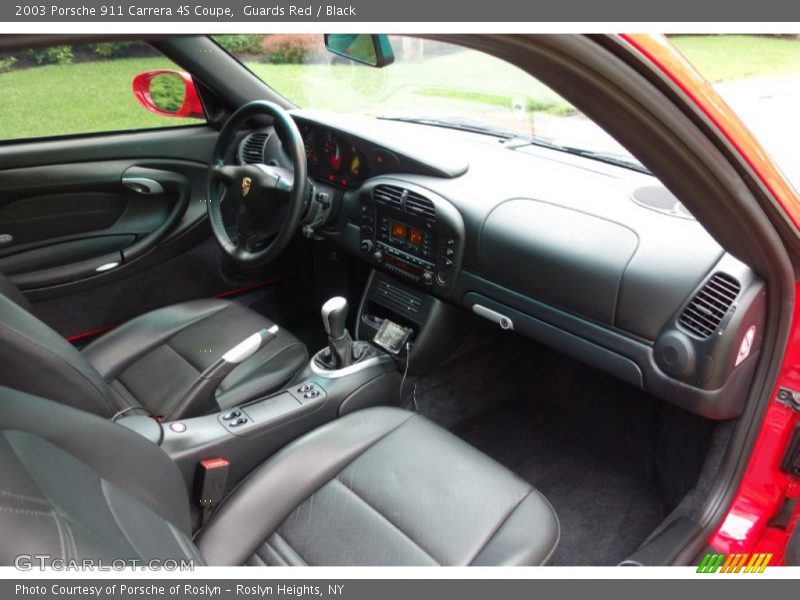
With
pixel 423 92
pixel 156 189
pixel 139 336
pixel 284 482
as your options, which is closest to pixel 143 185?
pixel 156 189

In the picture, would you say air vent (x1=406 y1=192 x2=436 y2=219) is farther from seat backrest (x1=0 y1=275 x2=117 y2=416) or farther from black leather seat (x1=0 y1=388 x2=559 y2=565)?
seat backrest (x1=0 y1=275 x2=117 y2=416)

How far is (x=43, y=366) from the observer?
1.18 m

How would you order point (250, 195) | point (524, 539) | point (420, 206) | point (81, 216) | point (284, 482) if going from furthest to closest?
1. point (81, 216)
2. point (250, 195)
3. point (420, 206)
4. point (284, 482)
5. point (524, 539)

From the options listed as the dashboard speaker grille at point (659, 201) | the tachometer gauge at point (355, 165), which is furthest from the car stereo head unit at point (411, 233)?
the dashboard speaker grille at point (659, 201)

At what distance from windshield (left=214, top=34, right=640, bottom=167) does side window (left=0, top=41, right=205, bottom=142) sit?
1.01 ft

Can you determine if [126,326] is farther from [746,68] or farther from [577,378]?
[746,68]

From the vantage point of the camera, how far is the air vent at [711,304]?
1467mm

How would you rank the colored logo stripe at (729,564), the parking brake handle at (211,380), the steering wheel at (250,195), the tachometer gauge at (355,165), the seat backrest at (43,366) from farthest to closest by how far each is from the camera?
the tachometer gauge at (355,165) → the steering wheel at (250,195) → the parking brake handle at (211,380) → the colored logo stripe at (729,564) → the seat backrest at (43,366)

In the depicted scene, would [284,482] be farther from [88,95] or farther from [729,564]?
[88,95]

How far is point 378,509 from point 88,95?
186cm

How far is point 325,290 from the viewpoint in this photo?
9.04 ft

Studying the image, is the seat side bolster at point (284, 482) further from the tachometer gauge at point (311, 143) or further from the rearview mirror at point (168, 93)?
the rearview mirror at point (168, 93)

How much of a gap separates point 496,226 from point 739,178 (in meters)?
0.87

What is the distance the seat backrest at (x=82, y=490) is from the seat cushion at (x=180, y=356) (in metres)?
0.66
